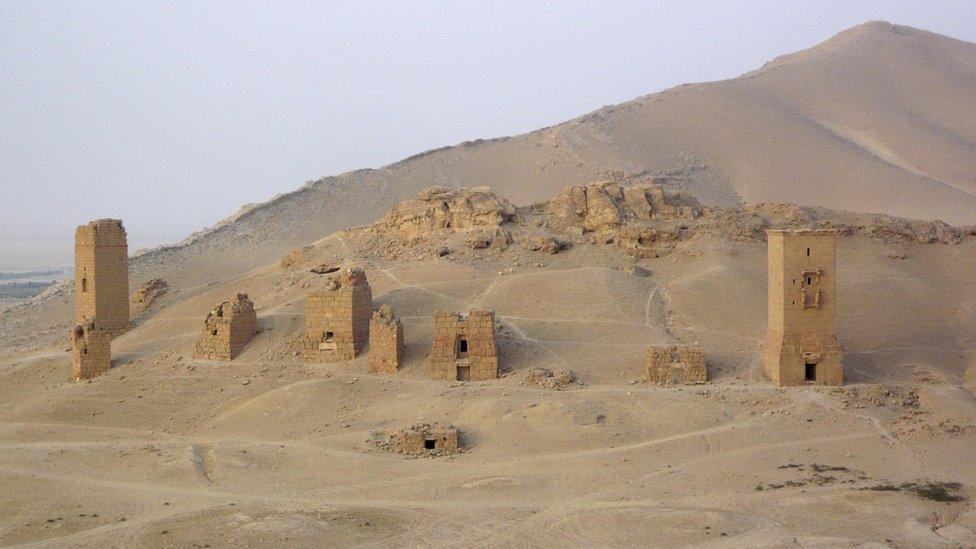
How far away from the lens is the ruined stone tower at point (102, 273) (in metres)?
29.4

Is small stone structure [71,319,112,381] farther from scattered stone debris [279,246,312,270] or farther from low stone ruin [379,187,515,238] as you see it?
low stone ruin [379,187,515,238]

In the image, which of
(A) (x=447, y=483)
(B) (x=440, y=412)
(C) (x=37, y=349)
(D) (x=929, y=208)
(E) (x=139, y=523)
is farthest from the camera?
(D) (x=929, y=208)

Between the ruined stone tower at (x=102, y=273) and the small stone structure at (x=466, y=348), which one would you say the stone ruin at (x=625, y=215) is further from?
the ruined stone tower at (x=102, y=273)

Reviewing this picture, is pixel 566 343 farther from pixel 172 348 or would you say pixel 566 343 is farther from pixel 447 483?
pixel 172 348

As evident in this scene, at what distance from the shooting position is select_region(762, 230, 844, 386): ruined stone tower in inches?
900

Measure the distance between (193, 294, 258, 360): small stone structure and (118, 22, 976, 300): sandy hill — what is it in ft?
50.8

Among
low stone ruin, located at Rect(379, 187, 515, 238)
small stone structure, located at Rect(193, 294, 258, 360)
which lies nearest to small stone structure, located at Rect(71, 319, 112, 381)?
small stone structure, located at Rect(193, 294, 258, 360)

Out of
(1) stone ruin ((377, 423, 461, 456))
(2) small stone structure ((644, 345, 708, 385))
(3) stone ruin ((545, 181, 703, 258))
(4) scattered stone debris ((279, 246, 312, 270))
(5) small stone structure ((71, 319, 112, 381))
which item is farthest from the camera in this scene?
(4) scattered stone debris ((279, 246, 312, 270))

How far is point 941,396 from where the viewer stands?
22.2 metres

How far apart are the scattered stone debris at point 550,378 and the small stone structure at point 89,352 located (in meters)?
10.7

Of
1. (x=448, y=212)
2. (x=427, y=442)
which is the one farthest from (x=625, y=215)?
(x=427, y=442)

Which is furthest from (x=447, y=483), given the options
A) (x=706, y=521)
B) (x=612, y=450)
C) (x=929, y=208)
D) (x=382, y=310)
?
(x=929, y=208)

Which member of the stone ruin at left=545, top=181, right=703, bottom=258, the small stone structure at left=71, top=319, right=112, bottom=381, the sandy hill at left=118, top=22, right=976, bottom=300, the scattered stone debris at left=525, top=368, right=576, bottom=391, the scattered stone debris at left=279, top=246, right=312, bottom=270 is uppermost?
the sandy hill at left=118, top=22, right=976, bottom=300

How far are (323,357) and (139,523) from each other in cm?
937
